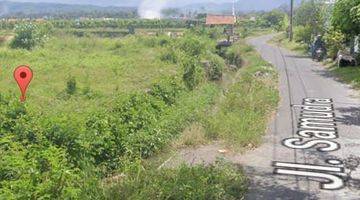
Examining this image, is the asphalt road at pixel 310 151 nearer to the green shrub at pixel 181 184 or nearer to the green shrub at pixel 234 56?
the green shrub at pixel 181 184

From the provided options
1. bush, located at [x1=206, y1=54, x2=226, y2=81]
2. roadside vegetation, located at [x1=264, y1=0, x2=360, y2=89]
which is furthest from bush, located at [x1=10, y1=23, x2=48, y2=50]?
roadside vegetation, located at [x1=264, y1=0, x2=360, y2=89]

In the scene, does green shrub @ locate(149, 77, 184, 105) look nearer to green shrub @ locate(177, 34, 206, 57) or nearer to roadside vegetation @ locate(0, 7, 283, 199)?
roadside vegetation @ locate(0, 7, 283, 199)

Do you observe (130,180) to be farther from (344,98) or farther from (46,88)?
(46,88)

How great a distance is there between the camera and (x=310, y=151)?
10727mm

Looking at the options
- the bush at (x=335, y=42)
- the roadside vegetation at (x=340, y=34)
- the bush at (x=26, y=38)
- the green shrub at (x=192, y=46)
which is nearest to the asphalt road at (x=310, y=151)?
the roadside vegetation at (x=340, y=34)

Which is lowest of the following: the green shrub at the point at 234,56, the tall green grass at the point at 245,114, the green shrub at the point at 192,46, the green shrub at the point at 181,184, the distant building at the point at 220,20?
the green shrub at the point at 234,56

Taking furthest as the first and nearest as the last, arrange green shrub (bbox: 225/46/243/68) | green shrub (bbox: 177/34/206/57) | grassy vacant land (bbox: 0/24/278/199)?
green shrub (bbox: 225/46/243/68) < green shrub (bbox: 177/34/206/57) < grassy vacant land (bbox: 0/24/278/199)

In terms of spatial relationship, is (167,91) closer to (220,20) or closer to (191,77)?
(191,77)

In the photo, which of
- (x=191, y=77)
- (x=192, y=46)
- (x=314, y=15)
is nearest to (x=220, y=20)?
(x=314, y=15)

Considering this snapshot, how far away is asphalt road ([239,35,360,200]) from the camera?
8414 mm

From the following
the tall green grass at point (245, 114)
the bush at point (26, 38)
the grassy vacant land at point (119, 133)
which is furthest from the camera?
the bush at point (26, 38)

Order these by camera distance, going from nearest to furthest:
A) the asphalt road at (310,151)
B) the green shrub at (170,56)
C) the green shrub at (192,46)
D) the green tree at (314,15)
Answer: the asphalt road at (310,151)
the green shrub at (170,56)
the green shrub at (192,46)
the green tree at (314,15)

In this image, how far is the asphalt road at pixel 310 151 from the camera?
8.41 metres

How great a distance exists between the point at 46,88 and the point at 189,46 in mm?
17913
